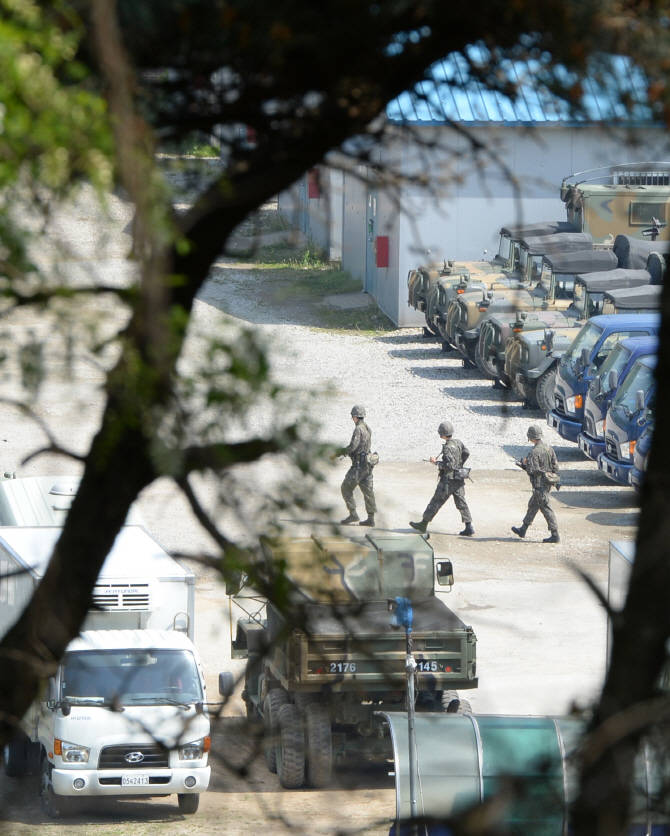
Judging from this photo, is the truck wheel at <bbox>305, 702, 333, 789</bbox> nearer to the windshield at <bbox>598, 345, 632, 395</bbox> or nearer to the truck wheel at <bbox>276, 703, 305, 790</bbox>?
the truck wheel at <bbox>276, 703, 305, 790</bbox>

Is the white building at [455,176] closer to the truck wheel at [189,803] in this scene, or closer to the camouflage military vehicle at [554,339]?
the camouflage military vehicle at [554,339]

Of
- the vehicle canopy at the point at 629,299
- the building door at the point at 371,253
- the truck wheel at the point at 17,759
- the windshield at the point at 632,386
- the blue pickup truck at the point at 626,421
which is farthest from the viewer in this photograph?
the building door at the point at 371,253

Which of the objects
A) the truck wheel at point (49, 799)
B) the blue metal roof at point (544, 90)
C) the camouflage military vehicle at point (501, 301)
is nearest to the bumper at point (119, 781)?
the truck wheel at point (49, 799)

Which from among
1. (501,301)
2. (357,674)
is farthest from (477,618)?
(501,301)

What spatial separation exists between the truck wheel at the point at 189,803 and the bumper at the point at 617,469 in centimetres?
855

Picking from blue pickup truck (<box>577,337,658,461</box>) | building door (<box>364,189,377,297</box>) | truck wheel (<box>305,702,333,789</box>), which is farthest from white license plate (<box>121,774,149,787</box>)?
building door (<box>364,189,377,297</box>)

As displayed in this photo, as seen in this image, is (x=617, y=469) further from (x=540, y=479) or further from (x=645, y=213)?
(x=645, y=213)

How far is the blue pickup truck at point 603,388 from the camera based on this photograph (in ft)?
61.0

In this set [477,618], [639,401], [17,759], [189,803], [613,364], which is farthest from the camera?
[613,364]

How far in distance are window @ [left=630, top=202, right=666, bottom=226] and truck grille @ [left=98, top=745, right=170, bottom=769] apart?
20042mm

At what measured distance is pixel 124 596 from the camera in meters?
12.0

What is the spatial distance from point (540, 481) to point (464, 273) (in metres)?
12.2

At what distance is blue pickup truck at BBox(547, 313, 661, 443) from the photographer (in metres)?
20.2

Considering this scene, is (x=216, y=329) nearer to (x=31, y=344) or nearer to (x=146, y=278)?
(x=146, y=278)
